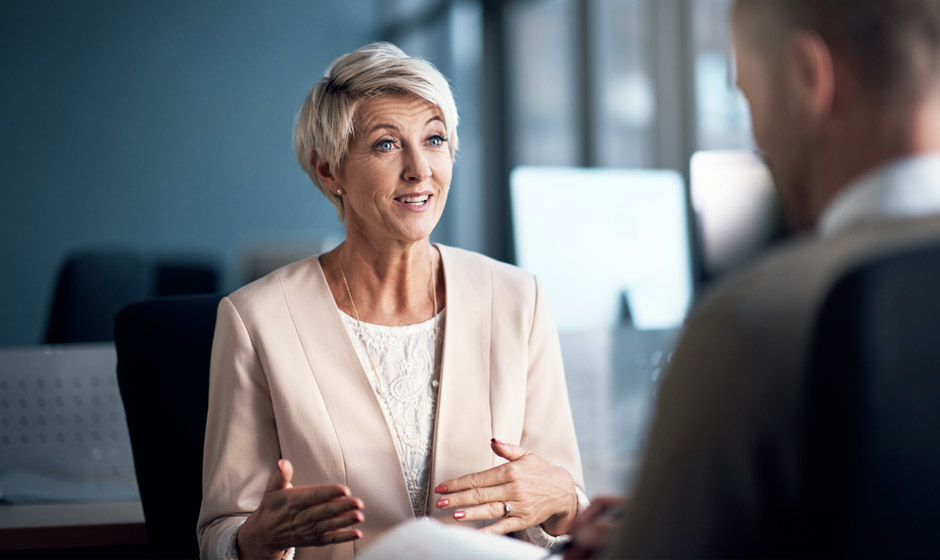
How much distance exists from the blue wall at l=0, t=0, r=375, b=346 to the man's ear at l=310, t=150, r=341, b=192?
16.5 feet

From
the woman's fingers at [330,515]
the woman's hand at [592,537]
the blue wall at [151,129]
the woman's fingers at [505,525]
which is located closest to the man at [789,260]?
the woman's hand at [592,537]

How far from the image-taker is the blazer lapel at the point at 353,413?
4.57 ft

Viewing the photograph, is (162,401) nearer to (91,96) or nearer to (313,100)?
(313,100)

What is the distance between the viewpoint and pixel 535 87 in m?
4.84

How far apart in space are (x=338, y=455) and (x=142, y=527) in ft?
1.66

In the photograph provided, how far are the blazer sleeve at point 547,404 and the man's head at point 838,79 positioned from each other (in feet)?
3.10

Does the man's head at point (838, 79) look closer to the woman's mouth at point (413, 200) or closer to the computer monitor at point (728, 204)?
the woman's mouth at point (413, 200)

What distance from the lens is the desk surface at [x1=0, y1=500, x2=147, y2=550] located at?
1.53 metres

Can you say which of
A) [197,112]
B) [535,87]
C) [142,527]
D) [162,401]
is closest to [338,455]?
[162,401]

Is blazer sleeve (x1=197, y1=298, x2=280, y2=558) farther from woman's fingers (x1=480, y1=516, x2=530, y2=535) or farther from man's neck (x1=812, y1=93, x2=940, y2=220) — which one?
man's neck (x1=812, y1=93, x2=940, y2=220)

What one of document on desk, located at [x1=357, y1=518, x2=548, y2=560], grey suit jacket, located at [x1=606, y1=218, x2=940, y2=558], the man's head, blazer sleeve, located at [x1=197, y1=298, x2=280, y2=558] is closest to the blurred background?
blazer sleeve, located at [x1=197, y1=298, x2=280, y2=558]

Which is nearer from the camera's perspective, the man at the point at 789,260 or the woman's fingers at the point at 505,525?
the man at the point at 789,260

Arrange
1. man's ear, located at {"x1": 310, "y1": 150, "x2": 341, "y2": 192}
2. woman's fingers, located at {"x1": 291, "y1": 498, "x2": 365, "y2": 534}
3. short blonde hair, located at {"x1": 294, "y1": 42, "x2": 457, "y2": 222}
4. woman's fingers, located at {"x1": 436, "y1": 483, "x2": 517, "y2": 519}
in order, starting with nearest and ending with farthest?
woman's fingers, located at {"x1": 291, "y1": 498, "x2": 365, "y2": 534}, woman's fingers, located at {"x1": 436, "y1": 483, "x2": 517, "y2": 519}, short blonde hair, located at {"x1": 294, "y1": 42, "x2": 457, "y2": 222}, man's ear, located at {"x1": 310, "y1": 150, "x2": 341, "y2": 192}

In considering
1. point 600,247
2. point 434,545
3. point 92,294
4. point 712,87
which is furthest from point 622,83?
point 434,545
